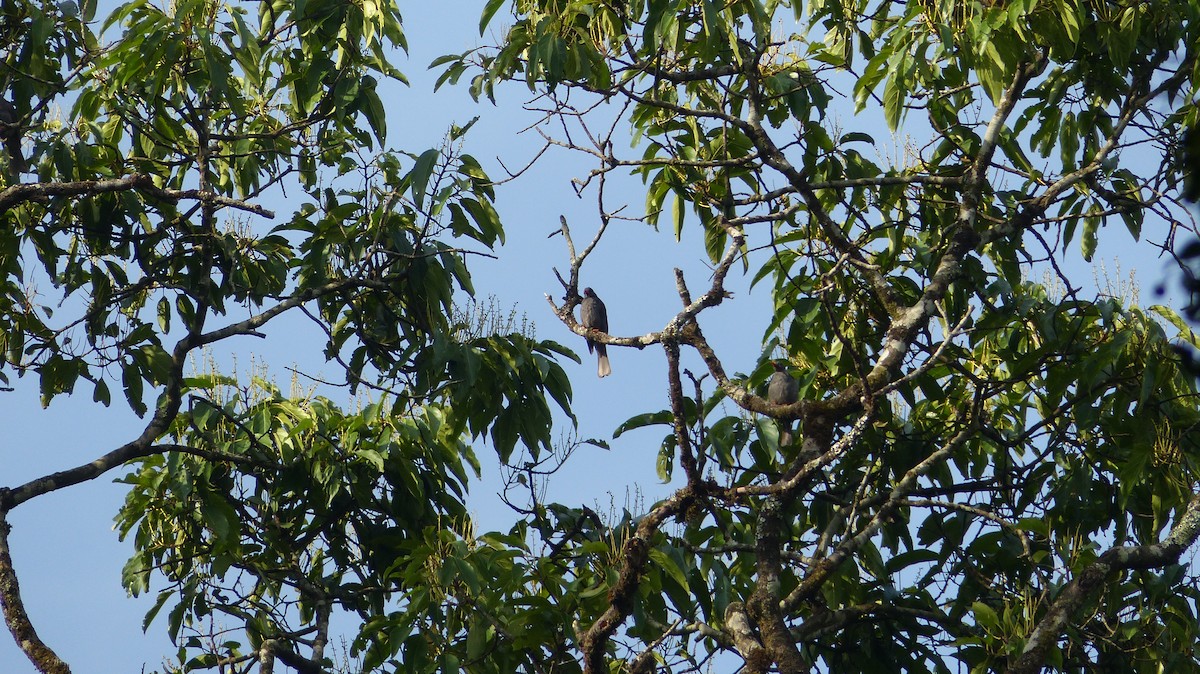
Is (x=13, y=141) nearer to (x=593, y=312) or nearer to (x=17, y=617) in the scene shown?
(x=17, y=617)

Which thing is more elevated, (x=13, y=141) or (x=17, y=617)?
(x=13, y=141)

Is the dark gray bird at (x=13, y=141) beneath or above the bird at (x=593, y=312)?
beneath

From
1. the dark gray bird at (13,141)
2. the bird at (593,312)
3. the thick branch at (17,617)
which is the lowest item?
the thick branch at (17,617)

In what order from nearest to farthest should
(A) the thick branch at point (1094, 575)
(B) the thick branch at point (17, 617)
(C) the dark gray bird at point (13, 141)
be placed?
(A) the thick branch at point (1094, 575) < (B) the thick branch at point (17, 617) < (C) the dark gray bird at point (13, 141)

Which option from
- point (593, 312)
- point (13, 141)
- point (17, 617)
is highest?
point (593, 312)

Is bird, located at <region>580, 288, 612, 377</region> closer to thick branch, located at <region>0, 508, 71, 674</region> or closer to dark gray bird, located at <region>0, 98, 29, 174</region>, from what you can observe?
dark gray bird, located at <region>0, 98, 29, 174</region>

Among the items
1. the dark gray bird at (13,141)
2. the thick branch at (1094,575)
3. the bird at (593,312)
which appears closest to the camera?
the thick branch at (1094,575)

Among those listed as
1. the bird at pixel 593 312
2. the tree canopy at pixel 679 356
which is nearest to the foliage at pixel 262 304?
the tree canopy at pixel 679 356

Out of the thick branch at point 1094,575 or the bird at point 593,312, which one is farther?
the bird at point 593,312

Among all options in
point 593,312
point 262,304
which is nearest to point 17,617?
point 262,304

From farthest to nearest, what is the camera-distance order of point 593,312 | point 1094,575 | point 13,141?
1. point 593,312
2. point 13,141
3. point 1094,575

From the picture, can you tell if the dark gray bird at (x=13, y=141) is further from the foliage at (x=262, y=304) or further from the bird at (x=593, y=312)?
the bird at (x=593, y=312)

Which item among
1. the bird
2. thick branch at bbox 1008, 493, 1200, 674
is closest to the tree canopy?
thick branch at bbox 1008, 493, 1200, 674

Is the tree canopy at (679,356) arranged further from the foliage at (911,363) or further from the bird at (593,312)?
the bird at (593,312)
